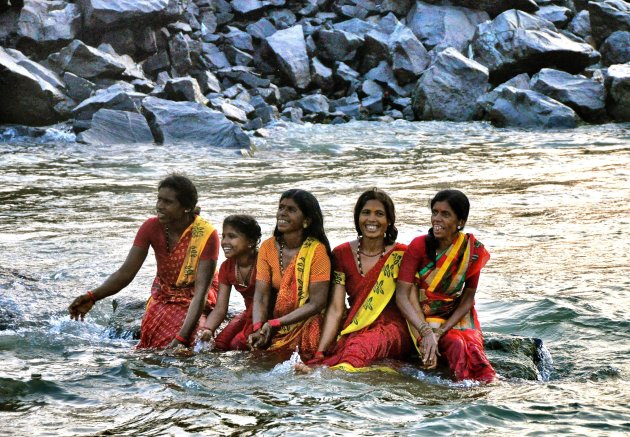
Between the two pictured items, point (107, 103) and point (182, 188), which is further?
point (107, 103)

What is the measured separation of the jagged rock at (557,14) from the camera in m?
24.8

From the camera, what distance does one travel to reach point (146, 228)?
5551 millimetres

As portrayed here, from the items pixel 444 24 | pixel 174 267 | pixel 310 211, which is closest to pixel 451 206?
pixel 310 211

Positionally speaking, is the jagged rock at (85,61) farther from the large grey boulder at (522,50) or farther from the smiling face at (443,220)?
the smiling face at (443,220)

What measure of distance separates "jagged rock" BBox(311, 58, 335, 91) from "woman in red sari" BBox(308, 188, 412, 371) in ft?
55.2

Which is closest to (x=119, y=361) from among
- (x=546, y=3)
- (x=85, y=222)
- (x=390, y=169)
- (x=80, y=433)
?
(x=80, y=433)

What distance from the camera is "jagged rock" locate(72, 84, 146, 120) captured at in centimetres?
1709

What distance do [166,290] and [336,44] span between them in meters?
17.6

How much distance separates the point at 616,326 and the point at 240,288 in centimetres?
243

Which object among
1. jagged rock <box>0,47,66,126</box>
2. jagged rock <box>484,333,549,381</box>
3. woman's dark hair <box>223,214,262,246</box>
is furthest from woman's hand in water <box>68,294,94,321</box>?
jagged rock <box>0,47,66,126</box>

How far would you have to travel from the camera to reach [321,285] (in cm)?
504

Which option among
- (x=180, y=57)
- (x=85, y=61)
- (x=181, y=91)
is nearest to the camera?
(x=181, y=91)

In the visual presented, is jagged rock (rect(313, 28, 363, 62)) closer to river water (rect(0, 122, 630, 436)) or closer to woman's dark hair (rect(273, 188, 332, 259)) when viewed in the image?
river water (rect(0, 122, 630, 436))

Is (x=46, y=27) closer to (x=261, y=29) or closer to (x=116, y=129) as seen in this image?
(x=116, y=129)
